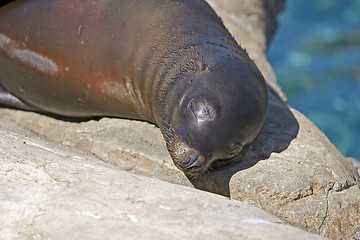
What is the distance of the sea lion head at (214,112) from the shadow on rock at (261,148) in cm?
12

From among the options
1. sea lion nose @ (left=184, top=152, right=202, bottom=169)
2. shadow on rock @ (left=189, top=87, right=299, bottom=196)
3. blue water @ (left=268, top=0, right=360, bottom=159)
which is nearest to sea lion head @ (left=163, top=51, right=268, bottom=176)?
sea lion nose @ (left=184, top=152, right=202, bottom=169)

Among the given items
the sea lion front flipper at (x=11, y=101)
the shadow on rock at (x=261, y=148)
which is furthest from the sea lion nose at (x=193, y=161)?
the sea lion front flipper at (x=11, y=101)

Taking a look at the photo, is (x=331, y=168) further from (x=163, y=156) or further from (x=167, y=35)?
(x=167, y=35)

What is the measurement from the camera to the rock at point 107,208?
3512 mm

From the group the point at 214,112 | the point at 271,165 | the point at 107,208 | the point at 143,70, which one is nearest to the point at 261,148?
the point at 271,165

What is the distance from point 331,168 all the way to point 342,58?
731 centimetres

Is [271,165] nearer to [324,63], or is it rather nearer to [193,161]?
[193,161]

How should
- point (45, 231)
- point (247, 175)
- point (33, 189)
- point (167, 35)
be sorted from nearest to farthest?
1. point (45, 231)
2. point (33, 189)
3. point (247, 175)
4. point (167, 35)

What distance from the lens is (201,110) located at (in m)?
4.44

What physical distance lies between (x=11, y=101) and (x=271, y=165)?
8.32 ft

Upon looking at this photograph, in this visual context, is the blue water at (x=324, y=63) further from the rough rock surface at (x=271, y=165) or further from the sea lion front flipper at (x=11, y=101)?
the sea lion front flipper at (x=11, y=101)

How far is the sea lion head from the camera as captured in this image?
4.39 meters

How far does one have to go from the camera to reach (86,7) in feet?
18.2

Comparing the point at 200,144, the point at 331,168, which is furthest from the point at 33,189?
the point at 331,168
